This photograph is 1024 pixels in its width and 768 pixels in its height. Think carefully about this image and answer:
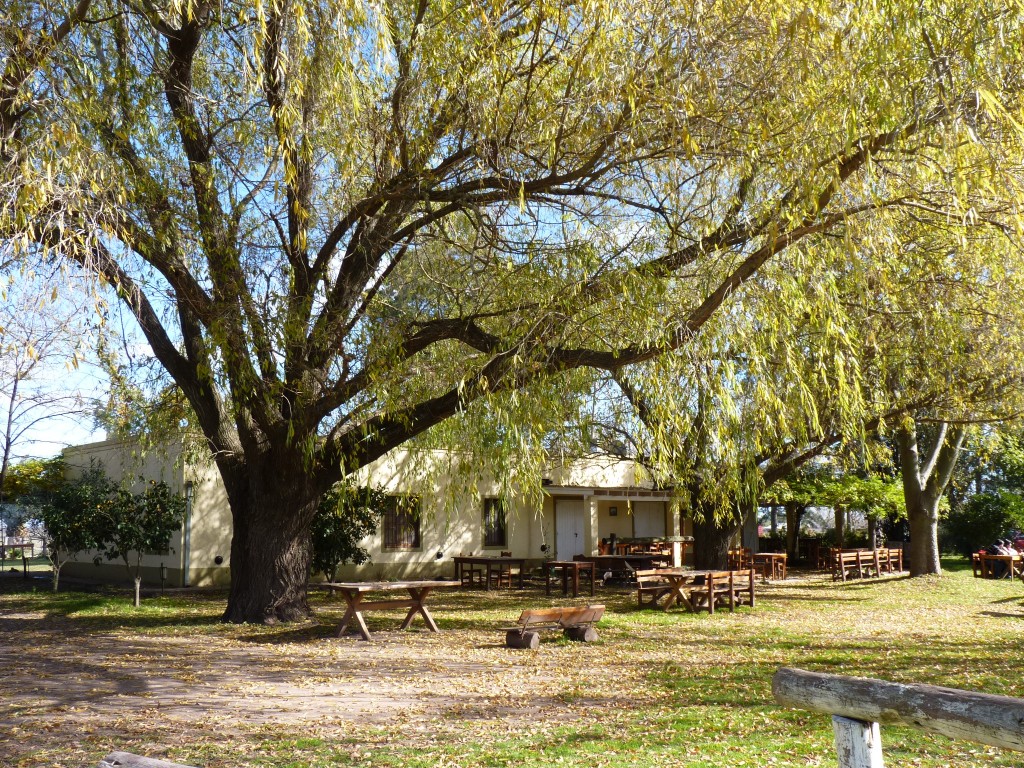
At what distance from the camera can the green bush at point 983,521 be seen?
28.7m

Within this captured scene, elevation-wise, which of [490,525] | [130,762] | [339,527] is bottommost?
[130,762]

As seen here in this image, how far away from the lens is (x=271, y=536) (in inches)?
484

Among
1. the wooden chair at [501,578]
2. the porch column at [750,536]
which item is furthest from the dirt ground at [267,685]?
the porch column at [750,536]

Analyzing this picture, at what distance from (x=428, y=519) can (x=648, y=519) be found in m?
8.55

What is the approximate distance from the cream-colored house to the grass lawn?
4009mm

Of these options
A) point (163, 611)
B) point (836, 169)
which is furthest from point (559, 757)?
point (163, 611)

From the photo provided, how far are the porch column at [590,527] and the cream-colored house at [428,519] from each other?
3cm

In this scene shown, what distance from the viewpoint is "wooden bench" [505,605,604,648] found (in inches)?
424

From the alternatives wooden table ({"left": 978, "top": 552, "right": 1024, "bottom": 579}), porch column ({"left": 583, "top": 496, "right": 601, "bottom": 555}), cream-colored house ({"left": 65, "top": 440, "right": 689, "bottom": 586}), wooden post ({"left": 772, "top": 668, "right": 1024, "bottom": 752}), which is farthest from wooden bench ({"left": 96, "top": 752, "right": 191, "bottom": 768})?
porch column ({"left": 583, "top": 496, "right": 601, "bottom": 555})

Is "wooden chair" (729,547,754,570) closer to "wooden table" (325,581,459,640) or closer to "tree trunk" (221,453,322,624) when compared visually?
"wooden table" (325,581,459,640)

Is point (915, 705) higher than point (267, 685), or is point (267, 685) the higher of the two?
point (915, 705)

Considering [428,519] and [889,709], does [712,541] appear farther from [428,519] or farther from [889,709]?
[889,709]

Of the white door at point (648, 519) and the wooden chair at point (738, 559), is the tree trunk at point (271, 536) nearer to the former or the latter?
the wooden chair at point (738, 559)

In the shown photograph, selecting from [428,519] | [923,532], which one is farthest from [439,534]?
[923,532]
